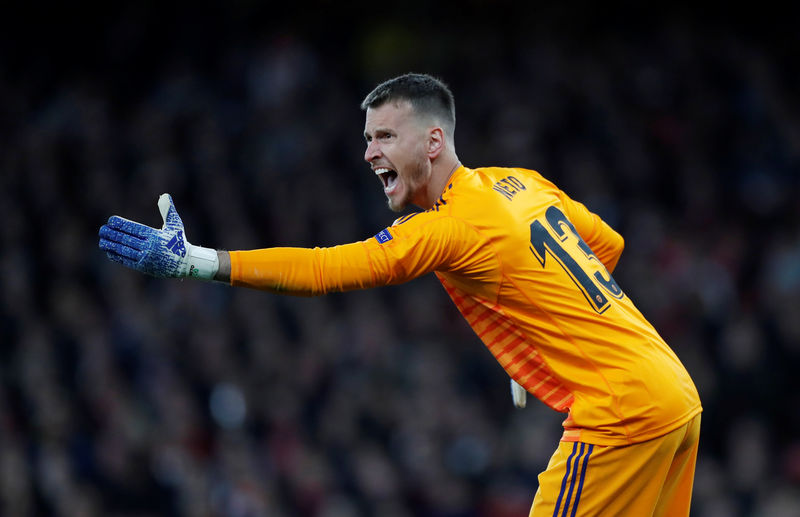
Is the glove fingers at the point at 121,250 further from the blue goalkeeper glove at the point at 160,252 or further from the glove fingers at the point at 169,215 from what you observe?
the glove fingers at the point at 169,215

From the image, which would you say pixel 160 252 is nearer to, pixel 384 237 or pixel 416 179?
pixel 384 237

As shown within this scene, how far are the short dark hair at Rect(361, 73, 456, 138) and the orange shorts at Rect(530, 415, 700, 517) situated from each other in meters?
1.56

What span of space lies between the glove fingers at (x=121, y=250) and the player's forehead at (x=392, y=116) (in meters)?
Result: 1.18

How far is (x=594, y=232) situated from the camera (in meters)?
4.84

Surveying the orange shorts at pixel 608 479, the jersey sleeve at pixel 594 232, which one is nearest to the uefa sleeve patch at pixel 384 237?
the jersey sleeve at pixel 594 232

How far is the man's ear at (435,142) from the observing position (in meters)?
4.41

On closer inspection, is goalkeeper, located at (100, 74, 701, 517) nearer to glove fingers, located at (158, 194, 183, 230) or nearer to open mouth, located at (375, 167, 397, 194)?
glove fingers, located at (158, 194, 183, 230)

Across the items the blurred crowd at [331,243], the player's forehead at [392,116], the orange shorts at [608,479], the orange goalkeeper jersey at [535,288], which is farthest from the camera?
the blurred crowd at [331,243]

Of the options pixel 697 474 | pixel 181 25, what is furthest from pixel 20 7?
pixel 697 474

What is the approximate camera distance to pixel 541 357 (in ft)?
13.8

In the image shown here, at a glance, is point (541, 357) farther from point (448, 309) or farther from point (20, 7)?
point (20, 7)

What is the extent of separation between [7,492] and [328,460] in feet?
9.34

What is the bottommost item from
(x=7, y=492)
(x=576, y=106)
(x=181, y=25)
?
(x=7, y=492)

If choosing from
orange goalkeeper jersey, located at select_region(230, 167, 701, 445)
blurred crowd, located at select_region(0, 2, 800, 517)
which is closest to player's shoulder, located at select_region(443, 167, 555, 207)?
orange goalkeeper jersey, located at select_region(230, 167, 701, 445)
